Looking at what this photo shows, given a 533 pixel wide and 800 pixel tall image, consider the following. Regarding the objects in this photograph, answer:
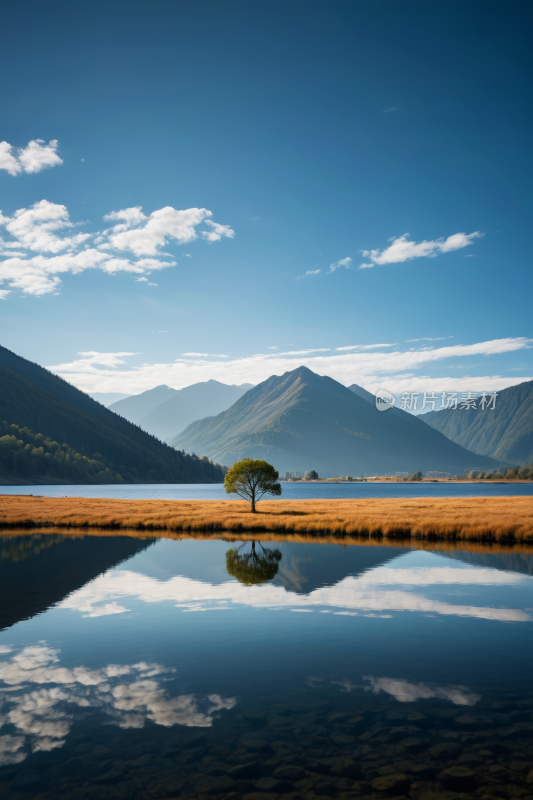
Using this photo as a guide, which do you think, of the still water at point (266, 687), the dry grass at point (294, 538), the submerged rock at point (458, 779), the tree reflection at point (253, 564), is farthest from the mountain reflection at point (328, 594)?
the submerged rock at point (458, 779)

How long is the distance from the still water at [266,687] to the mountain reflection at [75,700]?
0.25ft

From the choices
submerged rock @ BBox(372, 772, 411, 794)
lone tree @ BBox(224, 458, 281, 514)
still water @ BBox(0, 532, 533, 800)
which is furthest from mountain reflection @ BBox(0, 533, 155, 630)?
lone tree @ BBox(224, 458, 281, 514)

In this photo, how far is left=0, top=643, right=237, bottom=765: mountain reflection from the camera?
13398 millimetres

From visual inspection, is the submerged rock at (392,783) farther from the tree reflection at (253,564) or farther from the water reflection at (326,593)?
the tree reflection at (253,564)

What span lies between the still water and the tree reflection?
3.54 ft

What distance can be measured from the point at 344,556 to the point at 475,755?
111 feet

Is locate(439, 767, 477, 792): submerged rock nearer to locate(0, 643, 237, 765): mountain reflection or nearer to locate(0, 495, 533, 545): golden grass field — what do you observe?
locate(0, 643, 237, 765): mountain reflection

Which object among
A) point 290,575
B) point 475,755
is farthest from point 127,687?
point 290,575

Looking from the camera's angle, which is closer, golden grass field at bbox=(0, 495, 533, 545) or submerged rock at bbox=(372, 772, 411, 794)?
submerged rock at bbox=(372, 772, 411, 794)

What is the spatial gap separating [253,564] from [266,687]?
2582cm

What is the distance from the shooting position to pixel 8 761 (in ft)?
38.7

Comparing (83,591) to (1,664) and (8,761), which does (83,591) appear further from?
(8,761)

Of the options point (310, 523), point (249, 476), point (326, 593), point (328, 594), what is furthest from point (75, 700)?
point (249, 476)

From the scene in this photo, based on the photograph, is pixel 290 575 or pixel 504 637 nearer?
pixel 504 637
